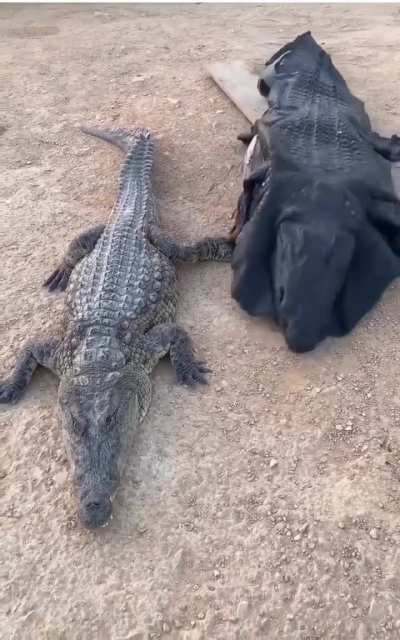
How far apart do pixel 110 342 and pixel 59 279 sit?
124cm

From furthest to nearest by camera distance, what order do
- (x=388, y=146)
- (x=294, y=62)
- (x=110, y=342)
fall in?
(x=294, y=62)
(x=388, y=146)
(x=110, y=342)

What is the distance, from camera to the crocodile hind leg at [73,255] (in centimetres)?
507

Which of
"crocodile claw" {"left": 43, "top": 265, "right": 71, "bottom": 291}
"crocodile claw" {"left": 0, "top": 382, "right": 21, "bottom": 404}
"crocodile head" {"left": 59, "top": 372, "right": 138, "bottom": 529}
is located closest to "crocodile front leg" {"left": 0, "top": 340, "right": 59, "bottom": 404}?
"crocodile claw" {"left": 0, "top": 382, "right": 21, "bottom": 404}

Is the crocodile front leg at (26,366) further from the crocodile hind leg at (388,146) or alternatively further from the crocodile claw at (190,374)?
the crocodile hind leg at (388,146)

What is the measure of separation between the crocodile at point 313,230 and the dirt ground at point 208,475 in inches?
9.3

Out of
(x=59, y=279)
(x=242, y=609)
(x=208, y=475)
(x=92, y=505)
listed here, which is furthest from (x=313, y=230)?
(x=242, y=609)

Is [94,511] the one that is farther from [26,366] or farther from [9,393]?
[26,366]

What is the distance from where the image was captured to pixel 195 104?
7434 mm

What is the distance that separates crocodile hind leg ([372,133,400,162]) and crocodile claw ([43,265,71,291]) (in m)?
2.94

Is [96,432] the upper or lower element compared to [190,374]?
upper

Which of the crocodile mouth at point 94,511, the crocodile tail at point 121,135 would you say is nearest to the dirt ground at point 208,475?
the crocodile mouth at point 94,511

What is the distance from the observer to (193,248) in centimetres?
519

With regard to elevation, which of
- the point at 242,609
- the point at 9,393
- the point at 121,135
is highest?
the point at 121,135

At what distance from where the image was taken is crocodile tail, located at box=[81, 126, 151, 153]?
21.0 ft
